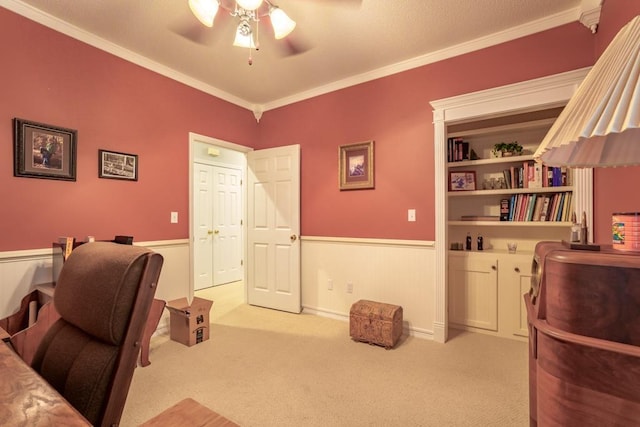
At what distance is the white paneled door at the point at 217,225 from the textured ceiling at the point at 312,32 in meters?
1.88

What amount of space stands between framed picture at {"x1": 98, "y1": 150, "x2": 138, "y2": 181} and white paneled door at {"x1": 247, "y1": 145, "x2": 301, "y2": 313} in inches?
55.6

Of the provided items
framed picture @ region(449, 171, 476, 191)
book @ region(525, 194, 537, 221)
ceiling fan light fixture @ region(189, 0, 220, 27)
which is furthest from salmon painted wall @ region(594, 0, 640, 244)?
ceiling fan light fixture @ region(189, 0, 220, 27)

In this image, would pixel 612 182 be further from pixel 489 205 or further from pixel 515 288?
pixel 489 205

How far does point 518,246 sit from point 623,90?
2899 mm

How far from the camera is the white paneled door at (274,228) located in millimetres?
3533

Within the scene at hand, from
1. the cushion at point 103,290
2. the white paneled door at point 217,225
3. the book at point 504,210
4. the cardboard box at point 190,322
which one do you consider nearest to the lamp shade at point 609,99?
the cushion at point 103,290

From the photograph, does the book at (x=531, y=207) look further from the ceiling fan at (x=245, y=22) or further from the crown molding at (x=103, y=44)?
the crown molding at (x=103, y=44)

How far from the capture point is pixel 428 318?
9.22ft

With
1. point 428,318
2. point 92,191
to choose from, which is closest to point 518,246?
point 428,318

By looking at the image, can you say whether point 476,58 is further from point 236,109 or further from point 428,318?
point 236,109

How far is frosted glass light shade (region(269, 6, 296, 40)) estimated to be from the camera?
1892 mm

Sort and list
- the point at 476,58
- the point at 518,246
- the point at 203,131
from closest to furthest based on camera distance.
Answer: the point at 476,58 < the point at 518,246 < the point at 203,131

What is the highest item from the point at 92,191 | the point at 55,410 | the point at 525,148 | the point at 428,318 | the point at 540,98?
the point at 540,98

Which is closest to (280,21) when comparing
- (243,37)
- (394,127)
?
(243,37)
